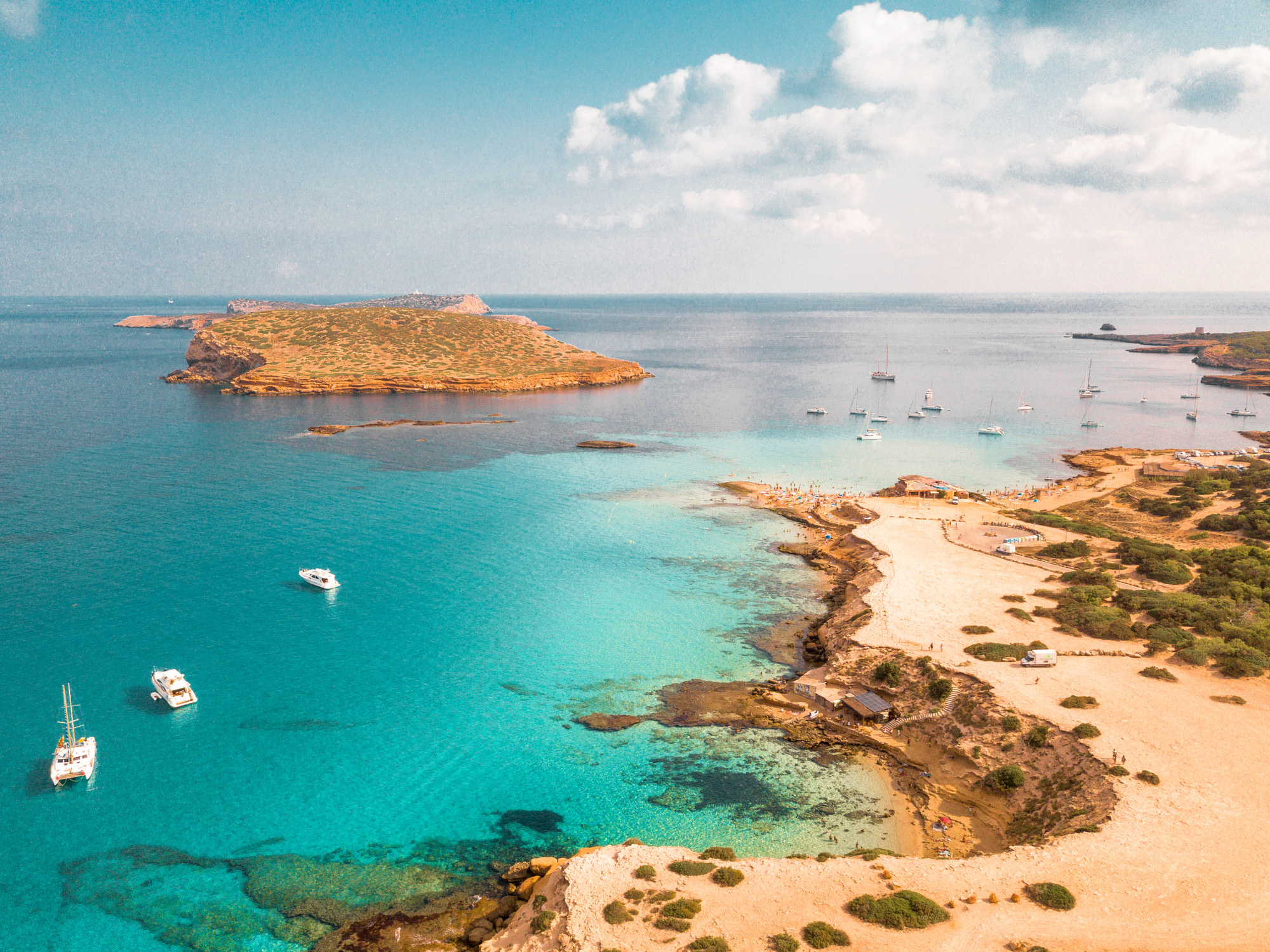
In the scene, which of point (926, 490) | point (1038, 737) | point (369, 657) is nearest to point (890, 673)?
point (1038, 737)

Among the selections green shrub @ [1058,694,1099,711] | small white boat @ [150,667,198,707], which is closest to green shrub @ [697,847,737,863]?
green shrub @ [1058,694,1099,711]

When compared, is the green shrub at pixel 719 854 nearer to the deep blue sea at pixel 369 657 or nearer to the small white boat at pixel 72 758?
the deep blue sea at pixel 369 657

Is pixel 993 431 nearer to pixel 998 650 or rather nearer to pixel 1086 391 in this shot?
pixel 1086 391

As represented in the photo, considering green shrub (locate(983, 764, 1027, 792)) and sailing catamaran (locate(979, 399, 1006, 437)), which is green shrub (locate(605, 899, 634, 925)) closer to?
green shrub (locate(983, 764, 1027, 792))

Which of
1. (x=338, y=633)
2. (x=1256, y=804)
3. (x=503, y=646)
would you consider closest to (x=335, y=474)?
(x=338, y=633)

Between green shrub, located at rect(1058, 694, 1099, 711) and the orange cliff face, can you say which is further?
the orange cliff face

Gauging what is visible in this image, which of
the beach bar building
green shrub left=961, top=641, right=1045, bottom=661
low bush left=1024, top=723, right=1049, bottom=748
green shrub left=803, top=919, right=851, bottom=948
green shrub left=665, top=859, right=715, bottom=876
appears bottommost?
green shrub left=665, top=859, right=715, bottom=876
